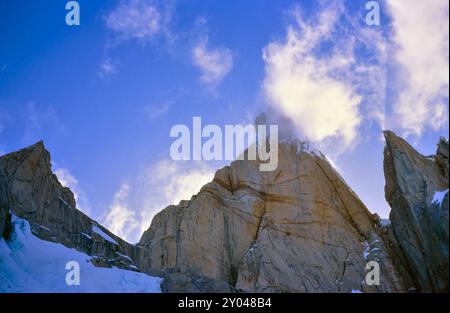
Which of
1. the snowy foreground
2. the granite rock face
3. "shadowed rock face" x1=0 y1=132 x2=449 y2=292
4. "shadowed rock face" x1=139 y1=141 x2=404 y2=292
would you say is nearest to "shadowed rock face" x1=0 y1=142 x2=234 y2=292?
the granite rock face

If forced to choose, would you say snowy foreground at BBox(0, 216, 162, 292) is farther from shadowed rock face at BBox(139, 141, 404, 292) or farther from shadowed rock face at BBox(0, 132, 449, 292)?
shadowed rock face at BBox(139, 141, 404, 292)

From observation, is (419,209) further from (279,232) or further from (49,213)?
(49,213)

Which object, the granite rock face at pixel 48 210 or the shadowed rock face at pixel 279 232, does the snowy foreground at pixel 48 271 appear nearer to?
the granite rock face at pixel 48 210

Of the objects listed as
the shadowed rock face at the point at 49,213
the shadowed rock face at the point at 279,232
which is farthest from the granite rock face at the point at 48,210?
the shadowed rock face at the point at 279,232

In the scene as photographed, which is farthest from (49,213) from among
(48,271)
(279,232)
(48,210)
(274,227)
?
(279,232)
